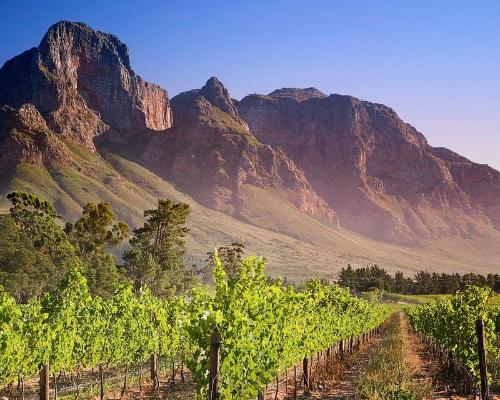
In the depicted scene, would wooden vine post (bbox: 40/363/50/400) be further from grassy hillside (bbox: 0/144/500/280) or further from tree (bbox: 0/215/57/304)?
grassy hillside (bbox: 0/144/500/280)

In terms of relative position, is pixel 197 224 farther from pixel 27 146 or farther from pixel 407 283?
pixel 407 283

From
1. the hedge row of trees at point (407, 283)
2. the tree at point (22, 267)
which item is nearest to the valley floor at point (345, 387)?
the tree at point (22, 267)

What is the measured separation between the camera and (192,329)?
36.9ft

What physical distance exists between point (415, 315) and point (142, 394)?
3054cm

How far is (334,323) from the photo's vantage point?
89.2 ft

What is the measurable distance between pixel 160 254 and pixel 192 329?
66653 millimetres

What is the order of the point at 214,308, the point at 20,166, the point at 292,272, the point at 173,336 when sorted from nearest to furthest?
the point at 214,308 → the point at 173,336 → the point at 292,272 → the point at 20,166

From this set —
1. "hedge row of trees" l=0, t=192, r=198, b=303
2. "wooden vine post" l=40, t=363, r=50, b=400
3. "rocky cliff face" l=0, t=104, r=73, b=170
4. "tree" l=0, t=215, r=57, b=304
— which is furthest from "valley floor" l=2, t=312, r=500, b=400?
"rocky cliff face" l=0, t=104, r=73, b=170

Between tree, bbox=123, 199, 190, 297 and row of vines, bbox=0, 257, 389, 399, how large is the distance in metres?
45.5

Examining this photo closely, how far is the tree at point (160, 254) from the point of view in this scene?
6994 centimetres

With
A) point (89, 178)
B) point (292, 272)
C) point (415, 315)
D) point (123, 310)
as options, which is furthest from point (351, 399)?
point (89, 178)

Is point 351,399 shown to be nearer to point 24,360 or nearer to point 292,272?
point 24,360

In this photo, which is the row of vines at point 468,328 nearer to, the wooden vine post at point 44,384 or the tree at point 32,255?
the wooden vine post at point 44,384

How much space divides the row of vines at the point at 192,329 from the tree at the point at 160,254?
149 ft
